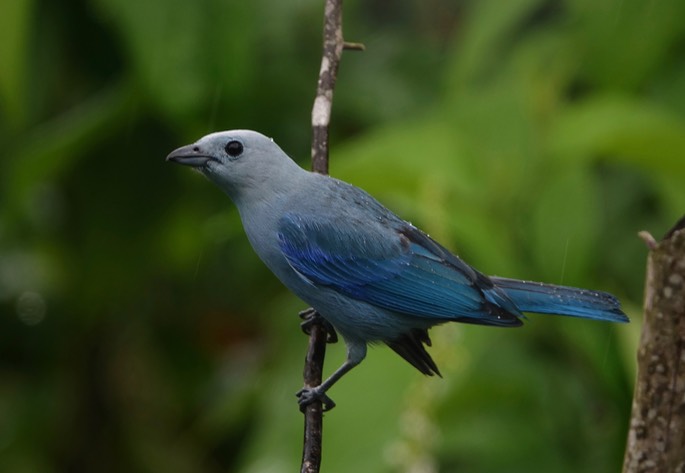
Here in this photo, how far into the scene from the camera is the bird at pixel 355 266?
8.50 ft

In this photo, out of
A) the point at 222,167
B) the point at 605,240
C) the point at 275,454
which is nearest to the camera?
the point at 222,167

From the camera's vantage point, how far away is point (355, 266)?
109 inches

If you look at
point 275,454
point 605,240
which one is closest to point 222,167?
point 275,454

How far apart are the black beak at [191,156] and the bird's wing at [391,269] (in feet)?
0.93

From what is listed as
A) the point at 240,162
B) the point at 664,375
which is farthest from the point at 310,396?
the point at 664,375

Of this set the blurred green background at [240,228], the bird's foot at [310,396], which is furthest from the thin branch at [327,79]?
the blurred green background at [240,228]

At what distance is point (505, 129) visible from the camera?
3879 mm

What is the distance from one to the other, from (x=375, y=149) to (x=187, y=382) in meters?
1.95

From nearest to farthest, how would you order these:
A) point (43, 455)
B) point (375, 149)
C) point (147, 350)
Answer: point (375, 149) < point (43, 455) < point (147, 350)

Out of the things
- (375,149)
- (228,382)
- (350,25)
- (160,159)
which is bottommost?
(228,382)

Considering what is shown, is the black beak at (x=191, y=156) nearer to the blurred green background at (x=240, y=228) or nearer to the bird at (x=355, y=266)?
the bird at (x=355, y=266)

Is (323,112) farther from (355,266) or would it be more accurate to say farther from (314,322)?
(314,322)

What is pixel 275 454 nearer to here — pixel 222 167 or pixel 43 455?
pixel 222 167

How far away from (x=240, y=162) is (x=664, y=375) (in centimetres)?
106
